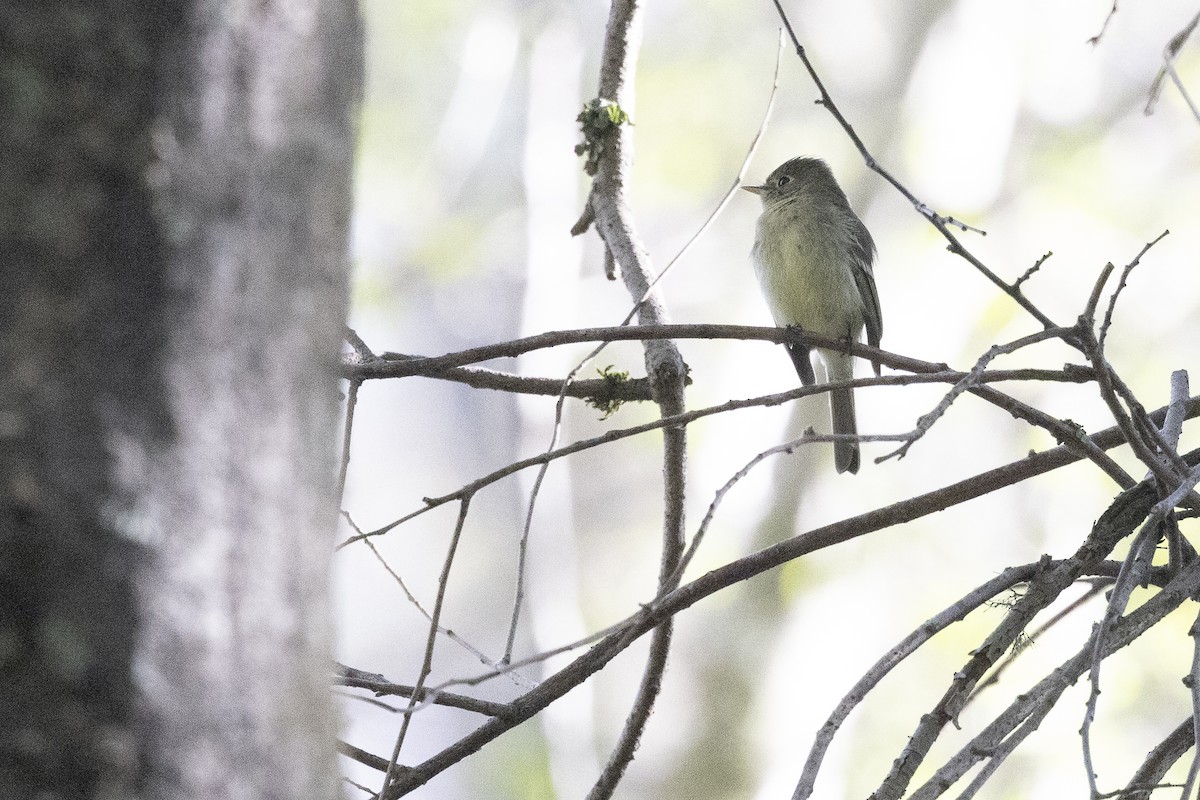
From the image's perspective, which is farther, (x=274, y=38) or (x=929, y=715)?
(x=929, y=715)

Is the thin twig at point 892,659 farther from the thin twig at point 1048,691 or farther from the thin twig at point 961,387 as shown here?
the thin twig at point 961,387

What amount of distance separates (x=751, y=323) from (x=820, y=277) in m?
3.72

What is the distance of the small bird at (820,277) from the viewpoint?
564 centimetres

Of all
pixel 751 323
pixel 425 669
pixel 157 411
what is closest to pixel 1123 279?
pixel 425 669

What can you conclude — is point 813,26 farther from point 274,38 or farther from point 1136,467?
point 274,38

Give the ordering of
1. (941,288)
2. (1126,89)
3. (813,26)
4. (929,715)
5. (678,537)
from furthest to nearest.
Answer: (813,26)
(1126,89)
(941,288)
(678,537)
(929,715)

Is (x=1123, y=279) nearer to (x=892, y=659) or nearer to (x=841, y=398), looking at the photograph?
(x=892, y=659)

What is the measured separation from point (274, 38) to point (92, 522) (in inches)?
17.1

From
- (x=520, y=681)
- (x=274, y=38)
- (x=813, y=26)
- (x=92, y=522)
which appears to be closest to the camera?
(x=92, y=522)

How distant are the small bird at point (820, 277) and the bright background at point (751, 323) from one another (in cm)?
294

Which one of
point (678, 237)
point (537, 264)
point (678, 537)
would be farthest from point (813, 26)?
point (678, 537)

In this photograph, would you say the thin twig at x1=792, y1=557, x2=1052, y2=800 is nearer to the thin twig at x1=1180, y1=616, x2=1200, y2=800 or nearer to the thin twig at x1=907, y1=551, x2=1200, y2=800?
the thin twig at x1=907, y1=551, x2=1200, y2=800

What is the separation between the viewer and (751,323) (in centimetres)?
934

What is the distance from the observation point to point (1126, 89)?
12.1 metres
